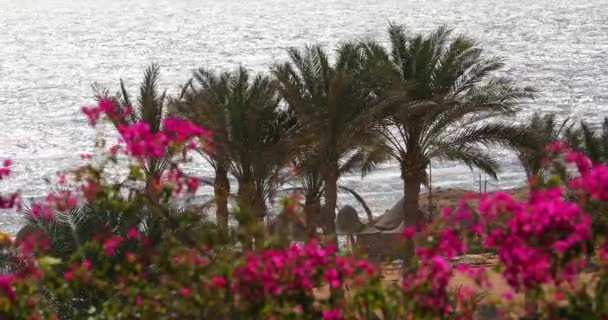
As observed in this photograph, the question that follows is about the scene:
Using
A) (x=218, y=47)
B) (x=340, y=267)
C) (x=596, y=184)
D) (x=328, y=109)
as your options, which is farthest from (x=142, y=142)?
(x=218, y=47)

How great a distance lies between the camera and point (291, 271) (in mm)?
7098

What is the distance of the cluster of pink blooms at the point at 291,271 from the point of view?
7039 mm

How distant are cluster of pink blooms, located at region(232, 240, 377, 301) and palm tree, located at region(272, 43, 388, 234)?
1226 cm

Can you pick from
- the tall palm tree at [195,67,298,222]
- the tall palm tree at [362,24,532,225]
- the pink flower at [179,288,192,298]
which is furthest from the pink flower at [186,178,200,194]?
the tall palm tree at [362,24,532,225]

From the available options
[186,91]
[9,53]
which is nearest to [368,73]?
[186,91]

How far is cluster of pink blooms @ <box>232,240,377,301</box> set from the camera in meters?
7.04

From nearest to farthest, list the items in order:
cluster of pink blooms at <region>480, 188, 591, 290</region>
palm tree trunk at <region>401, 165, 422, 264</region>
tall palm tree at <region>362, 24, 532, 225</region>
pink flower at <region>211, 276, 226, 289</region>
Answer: cluster of pink blooms at <region>480, 188, 591, 290</region> < pink flower at <region>211, 276, 226, 289</region> < tall palm tree at <region>362, 24, 532, 225</region> < palm tree trunk at <region>401, 165, 422, 264</region>

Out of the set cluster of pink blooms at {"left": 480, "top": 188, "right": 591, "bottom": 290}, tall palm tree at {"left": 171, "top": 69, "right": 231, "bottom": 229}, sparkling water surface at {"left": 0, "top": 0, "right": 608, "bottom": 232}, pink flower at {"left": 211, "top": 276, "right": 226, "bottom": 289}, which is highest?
sparkling water surface at {"left": 0, "top": 0, "right": 608, "bottom": 232}

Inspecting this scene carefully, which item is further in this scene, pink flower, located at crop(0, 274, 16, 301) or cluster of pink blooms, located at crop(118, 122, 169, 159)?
pink flower, located at crop(0, 274, 16, 301)

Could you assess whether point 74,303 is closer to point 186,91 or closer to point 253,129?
point 253,129

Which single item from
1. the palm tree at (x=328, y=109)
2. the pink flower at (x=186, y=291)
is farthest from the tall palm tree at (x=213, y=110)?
the pink flower at (x=186, y=291)

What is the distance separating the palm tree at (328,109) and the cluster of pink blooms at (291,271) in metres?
12.3

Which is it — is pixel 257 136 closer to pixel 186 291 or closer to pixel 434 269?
pixel 186 291

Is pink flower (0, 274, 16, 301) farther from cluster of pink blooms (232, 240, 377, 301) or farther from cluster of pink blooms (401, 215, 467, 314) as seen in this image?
cluster of pink blooms (401, 215, 467, 314)
